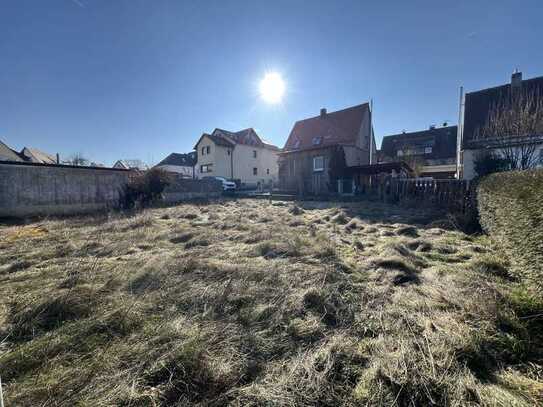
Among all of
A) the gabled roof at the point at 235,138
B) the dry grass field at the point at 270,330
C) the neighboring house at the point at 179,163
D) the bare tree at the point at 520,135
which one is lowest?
the dry grass field at the point at 270,330

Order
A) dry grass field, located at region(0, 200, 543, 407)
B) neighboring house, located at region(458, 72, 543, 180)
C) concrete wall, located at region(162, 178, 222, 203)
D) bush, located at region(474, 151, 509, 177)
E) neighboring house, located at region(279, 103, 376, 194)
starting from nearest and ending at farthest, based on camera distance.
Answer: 1. dry grass field, located at region(0, 200, 543, 407)
2. bush, located at region(474, 151, 509, 177)
3. neighboring house, located at region(458, 72, 543, 180)
4. concrete wall, located at region(162, 178, 222, 203)
5. neighboring house, located at region(279, 103, 376, 194)

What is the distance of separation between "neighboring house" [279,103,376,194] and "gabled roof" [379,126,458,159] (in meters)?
8.30

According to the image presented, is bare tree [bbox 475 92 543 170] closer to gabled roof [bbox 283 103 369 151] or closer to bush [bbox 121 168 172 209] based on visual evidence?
gabled roof [bbox 283 103 369 151]

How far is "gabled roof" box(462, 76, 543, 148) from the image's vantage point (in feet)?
50.6

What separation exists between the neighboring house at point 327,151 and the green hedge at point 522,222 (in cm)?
1519

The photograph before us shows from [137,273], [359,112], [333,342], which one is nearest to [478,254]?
[333,342]

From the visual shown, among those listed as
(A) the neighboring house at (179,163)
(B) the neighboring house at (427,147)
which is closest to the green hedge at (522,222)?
(B) the neighboring house at (427,147)

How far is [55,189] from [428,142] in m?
38.7

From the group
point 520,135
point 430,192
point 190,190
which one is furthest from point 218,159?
point 520,135

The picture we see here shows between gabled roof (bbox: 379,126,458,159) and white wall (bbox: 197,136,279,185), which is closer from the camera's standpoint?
gabled roof (bbox: 379,126,458,159)

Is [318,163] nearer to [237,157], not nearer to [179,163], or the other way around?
[237,157]

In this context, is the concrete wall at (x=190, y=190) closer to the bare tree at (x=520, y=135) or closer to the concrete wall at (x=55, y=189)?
the concrete wall at (x=55, y=189)

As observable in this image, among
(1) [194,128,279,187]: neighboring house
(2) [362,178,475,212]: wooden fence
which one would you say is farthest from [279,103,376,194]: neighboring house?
(1) [194,128,279,187]: neighboring house

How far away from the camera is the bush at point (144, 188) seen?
13.8m
